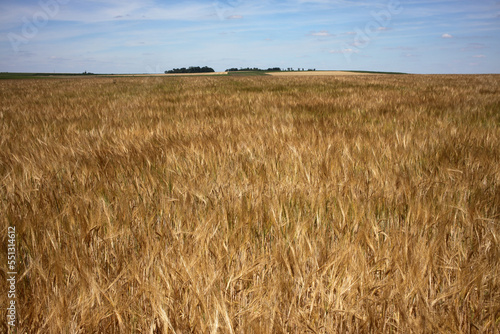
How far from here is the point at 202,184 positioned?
1.46 meters

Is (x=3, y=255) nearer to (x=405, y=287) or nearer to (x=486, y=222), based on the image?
(x=405, y=287)

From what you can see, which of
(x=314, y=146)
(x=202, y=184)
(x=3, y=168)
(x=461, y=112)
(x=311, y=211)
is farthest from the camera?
(x=461, y=112)

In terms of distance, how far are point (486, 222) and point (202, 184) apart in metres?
1.18

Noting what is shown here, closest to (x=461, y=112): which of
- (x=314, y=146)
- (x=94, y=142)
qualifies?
(x=314, y=146)

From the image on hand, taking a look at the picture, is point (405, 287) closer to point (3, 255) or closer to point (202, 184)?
point (202, 184)

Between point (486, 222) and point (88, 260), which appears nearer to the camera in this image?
point (88, 260)

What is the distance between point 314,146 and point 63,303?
183cm

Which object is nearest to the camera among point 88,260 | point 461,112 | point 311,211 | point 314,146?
point 88,260

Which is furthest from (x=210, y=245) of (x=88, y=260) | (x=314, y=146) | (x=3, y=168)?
(x=3, y=168)

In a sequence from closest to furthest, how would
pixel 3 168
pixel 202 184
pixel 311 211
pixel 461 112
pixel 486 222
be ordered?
pixel 486 222
pixel 311 211
pixel 202 184
pixel 3 168
pixel 461 112

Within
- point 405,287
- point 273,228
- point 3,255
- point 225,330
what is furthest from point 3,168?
point 405,287

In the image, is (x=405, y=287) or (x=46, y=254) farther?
(x=46, y=254)

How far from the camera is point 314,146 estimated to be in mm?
2189

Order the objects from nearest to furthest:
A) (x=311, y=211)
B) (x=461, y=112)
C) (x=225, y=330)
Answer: (x=225, y=330) < (x=311, y=211) < (x=461, y=112)
